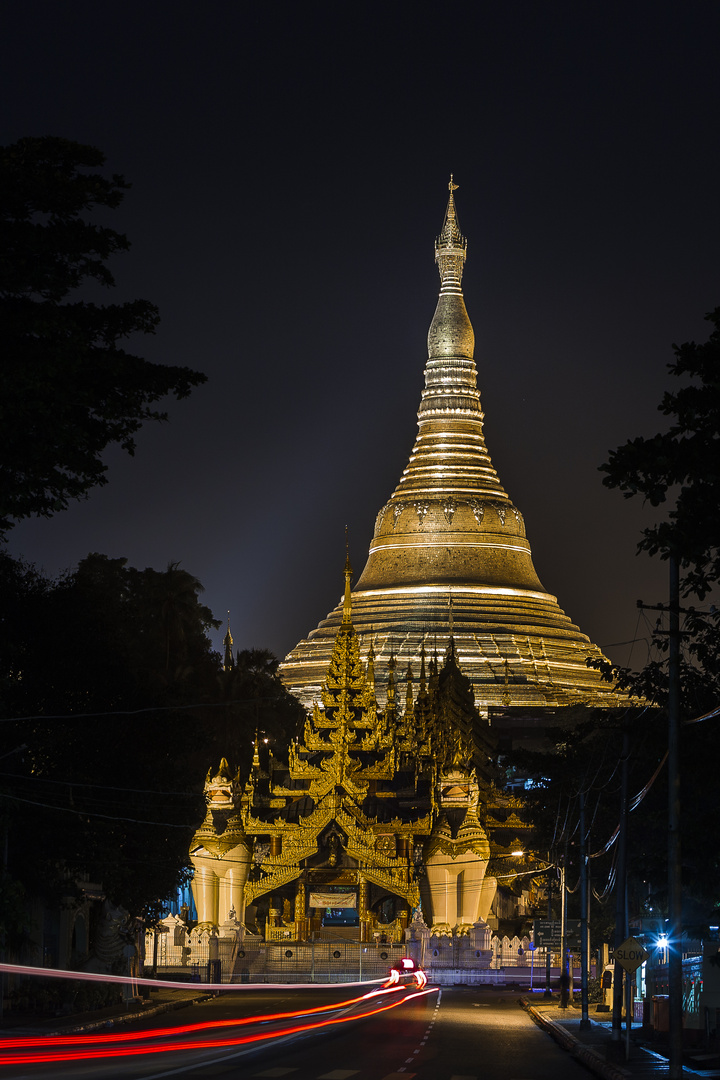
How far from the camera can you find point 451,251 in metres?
111

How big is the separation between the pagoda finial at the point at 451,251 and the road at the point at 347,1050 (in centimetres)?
6849

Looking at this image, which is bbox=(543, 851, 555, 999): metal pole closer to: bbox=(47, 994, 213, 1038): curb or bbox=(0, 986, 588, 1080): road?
bbox=(0, 986, 588, 1080): road

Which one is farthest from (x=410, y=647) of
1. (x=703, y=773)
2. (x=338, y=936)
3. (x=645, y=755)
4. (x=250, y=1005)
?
(x=703, y=773)

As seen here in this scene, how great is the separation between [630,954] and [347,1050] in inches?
192

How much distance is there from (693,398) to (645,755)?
54.7ft

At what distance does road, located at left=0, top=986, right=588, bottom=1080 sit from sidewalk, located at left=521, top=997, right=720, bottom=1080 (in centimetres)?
37

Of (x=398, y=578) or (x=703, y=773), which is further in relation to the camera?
(x=398, y=578)

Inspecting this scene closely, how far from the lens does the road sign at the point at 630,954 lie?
29547mm

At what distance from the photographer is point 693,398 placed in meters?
23.8

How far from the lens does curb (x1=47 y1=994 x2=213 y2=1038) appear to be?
34.9 m

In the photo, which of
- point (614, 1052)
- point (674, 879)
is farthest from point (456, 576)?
point (674, 879)

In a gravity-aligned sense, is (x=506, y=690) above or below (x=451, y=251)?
below

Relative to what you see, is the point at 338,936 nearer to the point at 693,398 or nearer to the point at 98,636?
the point at 98,636

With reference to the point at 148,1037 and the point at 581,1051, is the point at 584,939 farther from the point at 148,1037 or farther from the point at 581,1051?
the point at 148,1037
